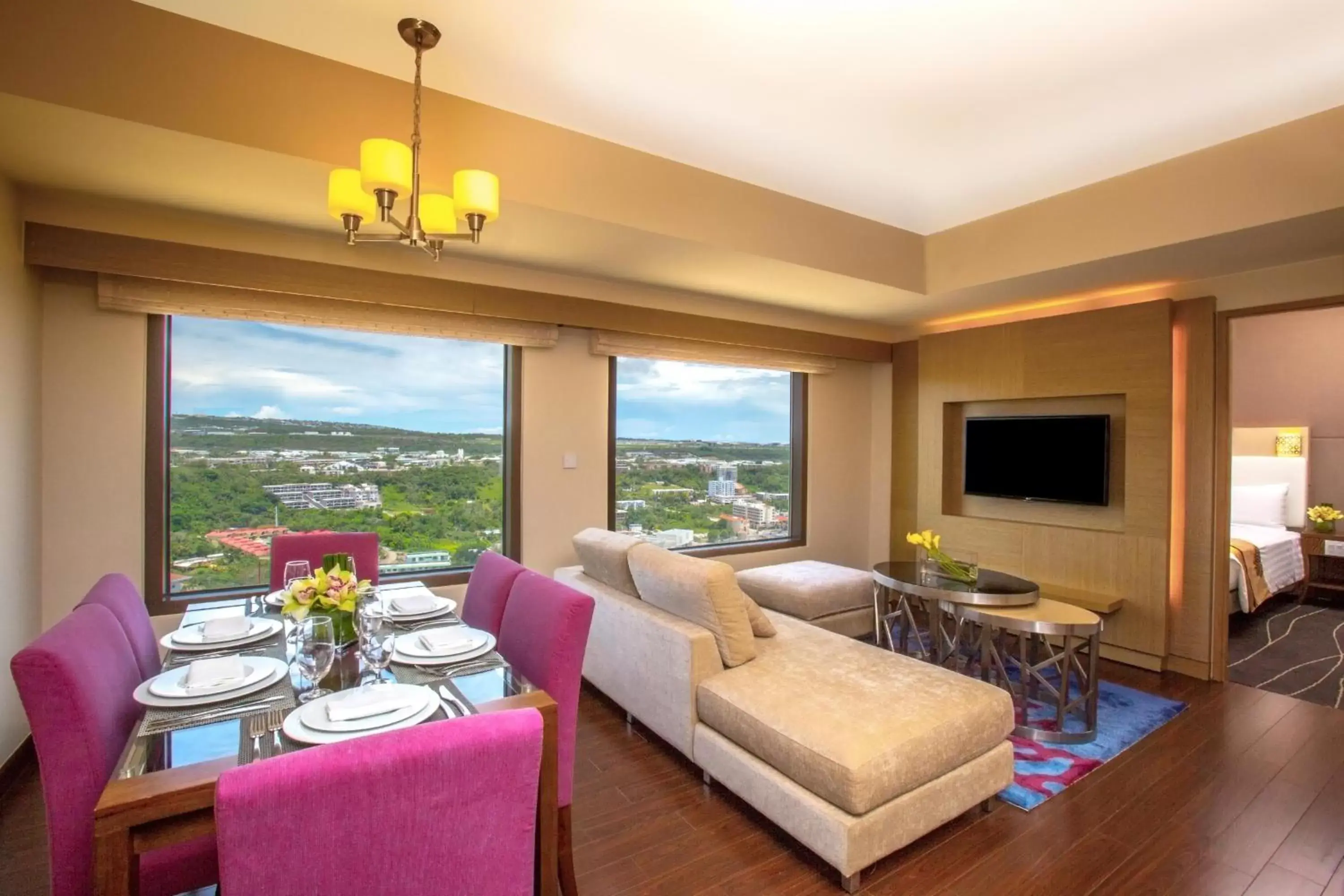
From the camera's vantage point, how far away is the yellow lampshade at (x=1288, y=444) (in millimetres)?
6340

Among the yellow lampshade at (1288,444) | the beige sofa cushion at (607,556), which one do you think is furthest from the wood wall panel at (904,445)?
the yellow lampshade at (1288,444)

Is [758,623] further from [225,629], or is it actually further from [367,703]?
[225,629]

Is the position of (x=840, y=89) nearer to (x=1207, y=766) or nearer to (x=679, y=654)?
(x=679, y=654)

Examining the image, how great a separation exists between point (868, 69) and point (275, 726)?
2900mm

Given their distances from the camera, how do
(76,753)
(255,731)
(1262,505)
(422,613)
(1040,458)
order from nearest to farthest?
1. (76,753)
2. (255,731)
3. (422,613)
4. (1040,458)
5. (1262,505)

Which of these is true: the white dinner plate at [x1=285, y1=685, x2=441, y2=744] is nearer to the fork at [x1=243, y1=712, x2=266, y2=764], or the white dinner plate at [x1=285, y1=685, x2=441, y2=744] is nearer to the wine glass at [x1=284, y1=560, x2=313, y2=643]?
the fork at [x1=243, y1=712, x2=266, y2=764]

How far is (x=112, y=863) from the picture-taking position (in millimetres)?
1097

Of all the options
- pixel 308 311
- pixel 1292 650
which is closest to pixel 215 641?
pixel 308 311

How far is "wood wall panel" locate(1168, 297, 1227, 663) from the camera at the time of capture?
12.4ft

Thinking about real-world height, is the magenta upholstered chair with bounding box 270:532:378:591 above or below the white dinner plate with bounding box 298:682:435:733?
above

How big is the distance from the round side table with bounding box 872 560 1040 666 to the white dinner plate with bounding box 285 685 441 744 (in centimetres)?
281

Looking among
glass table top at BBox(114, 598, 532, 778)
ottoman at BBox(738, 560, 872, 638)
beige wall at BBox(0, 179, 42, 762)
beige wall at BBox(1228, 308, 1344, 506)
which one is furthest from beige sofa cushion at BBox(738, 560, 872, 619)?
beige wall at BBox(1228, 308, 1344, 506)

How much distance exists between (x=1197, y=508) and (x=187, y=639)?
16.8 feet

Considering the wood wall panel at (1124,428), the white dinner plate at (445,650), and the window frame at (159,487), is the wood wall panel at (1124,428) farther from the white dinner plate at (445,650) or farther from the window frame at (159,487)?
the window frame at (159,487)
